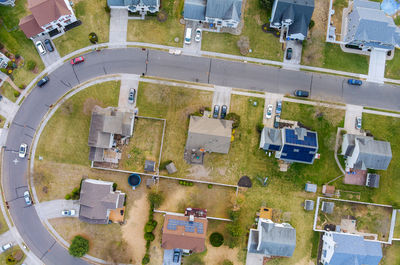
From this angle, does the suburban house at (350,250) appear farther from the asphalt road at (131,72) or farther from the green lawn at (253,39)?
the green lawn at (253,39)

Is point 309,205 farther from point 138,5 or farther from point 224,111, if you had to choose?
point 138,5

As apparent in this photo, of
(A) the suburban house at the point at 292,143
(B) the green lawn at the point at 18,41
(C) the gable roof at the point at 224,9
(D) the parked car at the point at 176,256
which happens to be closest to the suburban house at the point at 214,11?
(C) the gable roof at the point at 224,9

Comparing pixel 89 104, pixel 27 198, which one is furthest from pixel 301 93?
pixel 27 198

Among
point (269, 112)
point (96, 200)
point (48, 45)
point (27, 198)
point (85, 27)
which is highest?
point (85, 27)

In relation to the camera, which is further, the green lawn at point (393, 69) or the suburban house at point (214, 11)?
the green lawn at point (393, 69)

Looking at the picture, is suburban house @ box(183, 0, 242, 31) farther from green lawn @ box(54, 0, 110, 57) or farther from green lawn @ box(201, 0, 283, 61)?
green lawn @ box(54, 0, 110, 57)

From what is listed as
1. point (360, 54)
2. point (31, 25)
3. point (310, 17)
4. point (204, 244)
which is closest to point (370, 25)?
point (360, 54)
